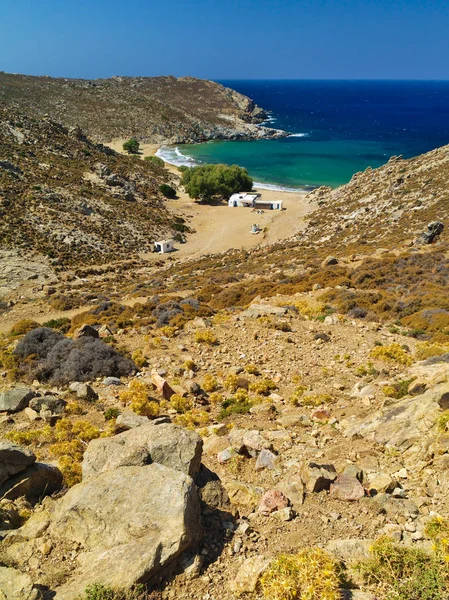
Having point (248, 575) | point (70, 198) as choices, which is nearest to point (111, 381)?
point (248, 575)

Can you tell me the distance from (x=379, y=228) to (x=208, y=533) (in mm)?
39445

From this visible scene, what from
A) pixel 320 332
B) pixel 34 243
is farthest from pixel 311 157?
pixel 320 332

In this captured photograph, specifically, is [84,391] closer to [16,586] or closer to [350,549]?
[16,586]

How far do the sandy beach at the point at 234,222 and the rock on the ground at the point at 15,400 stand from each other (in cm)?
3613

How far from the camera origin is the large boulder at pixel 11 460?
7.01 metres

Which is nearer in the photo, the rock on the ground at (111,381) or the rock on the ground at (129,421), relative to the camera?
the rock on the ground at (129,421)

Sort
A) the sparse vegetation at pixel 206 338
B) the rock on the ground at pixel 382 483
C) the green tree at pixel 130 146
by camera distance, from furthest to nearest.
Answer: the green tree at pixel 130 146, the sparse vegetation at pixel 206 338, the rock on the ground at pixel 382 483

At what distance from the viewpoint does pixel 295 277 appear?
2588 centimetres

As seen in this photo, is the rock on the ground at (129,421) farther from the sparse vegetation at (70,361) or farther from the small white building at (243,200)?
the small white building at (243,200)

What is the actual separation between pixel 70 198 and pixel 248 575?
2005 inches

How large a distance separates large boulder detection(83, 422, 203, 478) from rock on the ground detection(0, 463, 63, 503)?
1.09 metres

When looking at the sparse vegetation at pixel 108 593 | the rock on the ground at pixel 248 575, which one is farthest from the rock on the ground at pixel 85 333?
the rock on the ground at pixel 248 575

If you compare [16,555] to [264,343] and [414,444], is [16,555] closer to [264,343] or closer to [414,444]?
[414,444]

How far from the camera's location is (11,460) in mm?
7055
